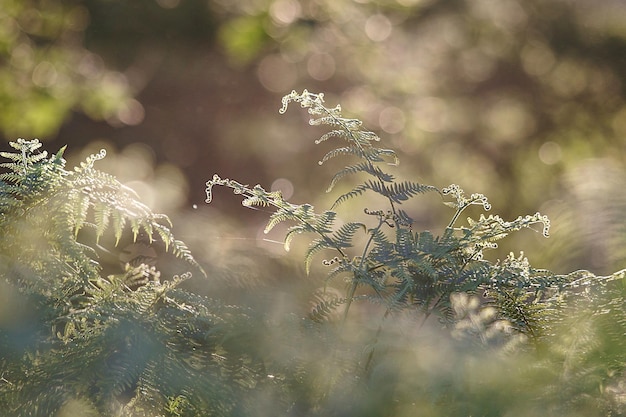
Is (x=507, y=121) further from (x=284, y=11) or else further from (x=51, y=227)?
(x=51, y=227)

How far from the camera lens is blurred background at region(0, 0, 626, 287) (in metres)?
2.44

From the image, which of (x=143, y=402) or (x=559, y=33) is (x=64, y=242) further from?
(x=559, y=33)

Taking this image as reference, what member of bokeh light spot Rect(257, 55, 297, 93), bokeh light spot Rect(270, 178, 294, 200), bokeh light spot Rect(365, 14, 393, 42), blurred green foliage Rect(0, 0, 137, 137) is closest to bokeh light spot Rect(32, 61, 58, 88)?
blurred green foliage Rect(0, 0, 137, 137)

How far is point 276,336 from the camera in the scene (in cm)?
50

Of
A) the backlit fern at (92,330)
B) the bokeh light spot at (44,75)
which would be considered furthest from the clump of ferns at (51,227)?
the bokeh light spot at (44,75)

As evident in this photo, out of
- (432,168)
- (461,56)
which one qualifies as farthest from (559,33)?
(432,168)

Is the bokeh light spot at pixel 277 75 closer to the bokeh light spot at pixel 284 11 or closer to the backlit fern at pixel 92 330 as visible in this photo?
the bokeh light spot at pixel 284 11

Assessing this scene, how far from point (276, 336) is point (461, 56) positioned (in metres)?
2.34

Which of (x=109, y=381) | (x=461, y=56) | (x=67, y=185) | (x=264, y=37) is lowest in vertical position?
(x=109, y=381)

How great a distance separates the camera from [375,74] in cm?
257

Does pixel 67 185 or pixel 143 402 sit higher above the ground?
pixel 67 185

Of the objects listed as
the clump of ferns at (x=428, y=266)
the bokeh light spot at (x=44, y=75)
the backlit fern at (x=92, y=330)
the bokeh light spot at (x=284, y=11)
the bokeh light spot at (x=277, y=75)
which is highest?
the bokeh light spot at (x=277, y=75)

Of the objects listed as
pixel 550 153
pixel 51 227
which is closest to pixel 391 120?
pixel 550 153

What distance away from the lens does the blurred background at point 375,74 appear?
7.99 feet
